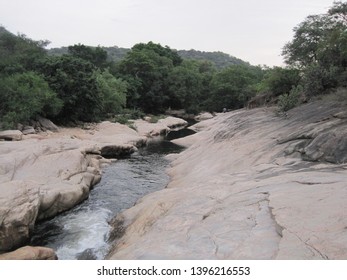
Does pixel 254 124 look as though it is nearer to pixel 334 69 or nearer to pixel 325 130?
pixel 334 69

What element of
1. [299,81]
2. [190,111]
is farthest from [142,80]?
[299,81]

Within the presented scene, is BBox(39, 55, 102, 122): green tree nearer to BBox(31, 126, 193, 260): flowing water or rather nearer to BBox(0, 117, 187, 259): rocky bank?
BBox(0, 117, 187, 259): rocky bank

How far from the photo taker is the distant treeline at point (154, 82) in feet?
68.1

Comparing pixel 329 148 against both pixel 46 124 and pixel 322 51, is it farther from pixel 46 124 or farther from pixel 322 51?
pixel 46 124

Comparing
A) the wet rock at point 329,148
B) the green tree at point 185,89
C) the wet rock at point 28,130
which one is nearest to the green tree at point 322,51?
the wet rock at point 329,148

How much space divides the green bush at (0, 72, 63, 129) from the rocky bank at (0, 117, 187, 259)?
412 cm

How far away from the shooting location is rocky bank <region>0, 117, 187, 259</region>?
10.2 meters

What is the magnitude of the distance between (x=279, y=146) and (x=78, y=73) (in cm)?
2435

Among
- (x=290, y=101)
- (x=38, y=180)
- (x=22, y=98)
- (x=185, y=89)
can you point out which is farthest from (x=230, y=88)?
(x=38, y=180)

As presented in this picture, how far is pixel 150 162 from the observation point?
22625 mm

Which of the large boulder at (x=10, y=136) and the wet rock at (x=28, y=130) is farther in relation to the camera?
the wet rock at (x=28, y=130)

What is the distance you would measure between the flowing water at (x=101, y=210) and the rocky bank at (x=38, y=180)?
481 mm

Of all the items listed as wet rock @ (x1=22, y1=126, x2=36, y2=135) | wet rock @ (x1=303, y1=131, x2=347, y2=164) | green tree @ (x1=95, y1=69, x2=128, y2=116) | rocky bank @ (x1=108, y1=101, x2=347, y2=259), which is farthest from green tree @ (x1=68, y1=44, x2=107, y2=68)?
wet rock @ (x1=303, y1=131, x2=347, y2=164)

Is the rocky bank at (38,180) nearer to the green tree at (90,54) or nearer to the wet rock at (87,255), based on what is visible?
the wet rock at (87,255)
